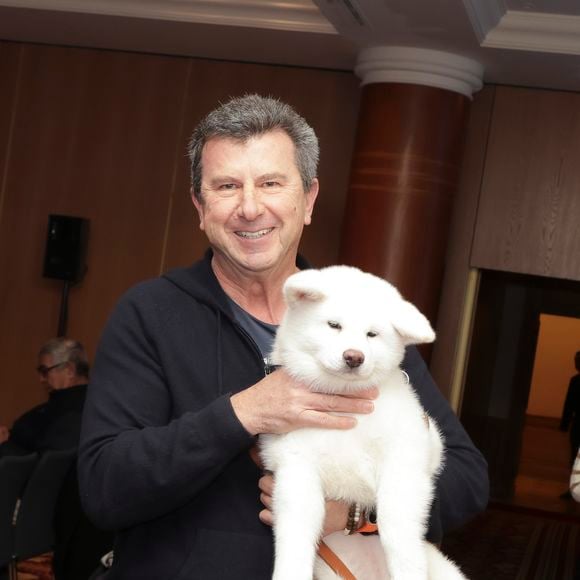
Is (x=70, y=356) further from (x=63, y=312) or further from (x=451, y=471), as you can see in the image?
(x=451, y=471)

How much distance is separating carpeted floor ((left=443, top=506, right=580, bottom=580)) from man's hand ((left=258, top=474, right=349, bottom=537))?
461cm

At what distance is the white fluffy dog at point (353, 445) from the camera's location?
1.82 meters

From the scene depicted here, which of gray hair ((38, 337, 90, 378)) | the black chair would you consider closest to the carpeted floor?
gray hair ((38, 337, 90, 378))

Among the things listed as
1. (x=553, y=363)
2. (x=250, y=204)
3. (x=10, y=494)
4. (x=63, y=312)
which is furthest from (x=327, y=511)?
(x=553, y=363)

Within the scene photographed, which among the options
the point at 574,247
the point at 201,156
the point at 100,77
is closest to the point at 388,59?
the point at 574,247

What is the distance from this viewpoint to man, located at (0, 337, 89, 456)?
207 inches

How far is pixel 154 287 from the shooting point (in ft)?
6.67

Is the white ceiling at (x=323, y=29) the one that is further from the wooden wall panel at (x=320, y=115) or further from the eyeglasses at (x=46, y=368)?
the eyeglasses at (x=46, y=368)

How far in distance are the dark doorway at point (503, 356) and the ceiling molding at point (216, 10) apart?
2.15 metres

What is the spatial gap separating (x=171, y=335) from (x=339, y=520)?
0.46m

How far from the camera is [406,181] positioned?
646 cm

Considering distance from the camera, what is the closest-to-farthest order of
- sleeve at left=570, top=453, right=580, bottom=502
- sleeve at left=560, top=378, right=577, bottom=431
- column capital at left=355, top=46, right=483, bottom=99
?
sleeve at left=570, top=453, right=580, bottom=502 < column capital at left=355, top=46, right=483, bottom=99 < sleeve at left=560, top=378, right=577, bottom=431

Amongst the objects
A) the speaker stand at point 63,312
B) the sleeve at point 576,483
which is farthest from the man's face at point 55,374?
the sleeve at point 576,483

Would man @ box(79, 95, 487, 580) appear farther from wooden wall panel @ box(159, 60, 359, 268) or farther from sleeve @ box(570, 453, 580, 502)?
wooden wall panel @ box(159, 60, 359, 268)
